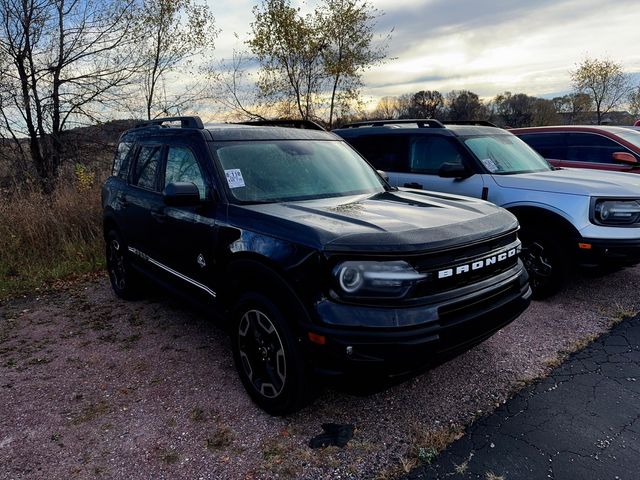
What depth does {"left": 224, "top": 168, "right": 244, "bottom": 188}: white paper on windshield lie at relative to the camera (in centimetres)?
320

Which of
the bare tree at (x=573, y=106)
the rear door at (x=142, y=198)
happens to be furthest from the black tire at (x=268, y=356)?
the bare tree at (x=573, y=106)

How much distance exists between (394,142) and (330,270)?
14.4ft

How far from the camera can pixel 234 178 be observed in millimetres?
3236

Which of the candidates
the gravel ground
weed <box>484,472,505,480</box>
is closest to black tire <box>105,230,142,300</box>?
the gravel ground

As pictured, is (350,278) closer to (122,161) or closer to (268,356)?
(268,356)

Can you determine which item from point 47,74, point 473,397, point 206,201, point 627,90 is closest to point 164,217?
point 206,201

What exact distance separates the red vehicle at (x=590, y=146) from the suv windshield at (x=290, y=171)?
5.47m

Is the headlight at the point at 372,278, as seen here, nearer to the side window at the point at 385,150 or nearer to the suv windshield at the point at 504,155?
the suv windshield at the point at 504,155

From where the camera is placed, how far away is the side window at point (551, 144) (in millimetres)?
7988

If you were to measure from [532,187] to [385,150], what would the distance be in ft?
7.31

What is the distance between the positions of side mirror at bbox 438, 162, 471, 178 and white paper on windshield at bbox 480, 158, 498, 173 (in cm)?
22

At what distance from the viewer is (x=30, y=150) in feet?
41.1

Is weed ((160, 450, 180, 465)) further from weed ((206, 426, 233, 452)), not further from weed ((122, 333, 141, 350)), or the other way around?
weed ((122, 333, 141, 350))

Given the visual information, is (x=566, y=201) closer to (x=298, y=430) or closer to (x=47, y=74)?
(x=298, y=430)
